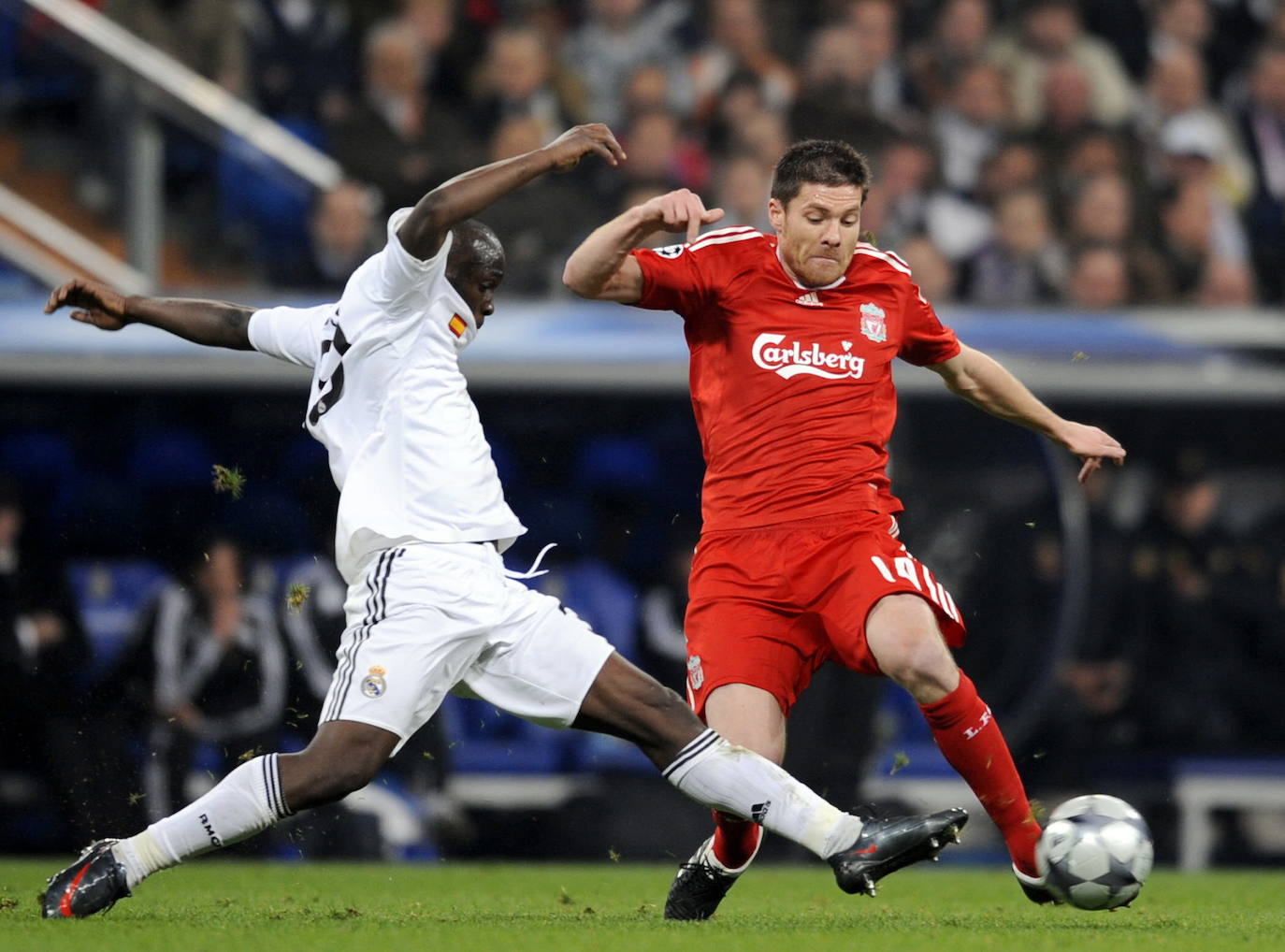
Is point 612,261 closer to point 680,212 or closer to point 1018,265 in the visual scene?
point 680,212

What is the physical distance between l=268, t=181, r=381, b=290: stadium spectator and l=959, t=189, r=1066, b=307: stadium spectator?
340cm

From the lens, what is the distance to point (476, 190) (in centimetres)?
544

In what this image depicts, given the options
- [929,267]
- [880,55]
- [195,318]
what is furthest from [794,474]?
[880,55]

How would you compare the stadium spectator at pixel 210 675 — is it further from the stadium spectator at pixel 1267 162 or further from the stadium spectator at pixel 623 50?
the stadium spectator at pixel 1267 162

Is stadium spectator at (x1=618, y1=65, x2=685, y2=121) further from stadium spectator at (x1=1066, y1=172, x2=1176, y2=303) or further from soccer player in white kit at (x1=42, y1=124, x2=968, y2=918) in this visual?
soccer player in white kit at (x1=42, y1=124, x2=968, y2=918)

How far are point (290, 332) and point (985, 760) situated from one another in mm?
2400

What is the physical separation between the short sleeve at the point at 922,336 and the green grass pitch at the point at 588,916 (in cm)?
177

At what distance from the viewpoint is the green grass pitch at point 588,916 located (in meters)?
5.24

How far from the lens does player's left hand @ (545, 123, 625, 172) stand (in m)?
5.48

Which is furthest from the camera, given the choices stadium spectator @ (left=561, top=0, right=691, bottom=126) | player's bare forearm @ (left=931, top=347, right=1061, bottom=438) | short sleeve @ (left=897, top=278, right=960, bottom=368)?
stadium spectator @ (left=561, top=0, right=691, bottom=126)

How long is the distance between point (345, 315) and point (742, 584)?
143 centimetres

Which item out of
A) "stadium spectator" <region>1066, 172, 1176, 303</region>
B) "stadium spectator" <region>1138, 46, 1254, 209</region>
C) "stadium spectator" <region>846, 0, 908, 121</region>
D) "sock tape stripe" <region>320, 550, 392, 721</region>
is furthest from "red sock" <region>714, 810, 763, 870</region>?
"stadium spectator" <region>1138, 46, 1254, 209</region>

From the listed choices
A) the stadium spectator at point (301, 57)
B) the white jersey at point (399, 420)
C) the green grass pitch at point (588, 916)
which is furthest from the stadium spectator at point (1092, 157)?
the white jersey at point (399, 420)

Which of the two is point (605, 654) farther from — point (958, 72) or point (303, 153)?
point (958, 72)
